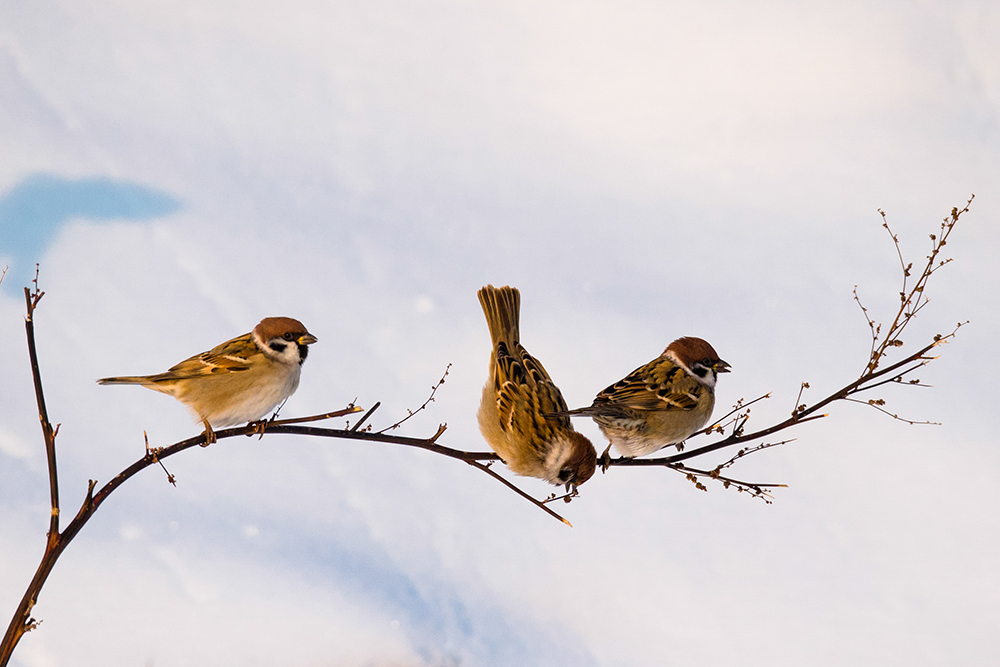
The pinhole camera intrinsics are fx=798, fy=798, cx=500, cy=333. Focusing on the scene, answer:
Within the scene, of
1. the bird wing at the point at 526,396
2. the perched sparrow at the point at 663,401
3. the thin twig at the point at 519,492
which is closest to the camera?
the thin twig at the point at 519,492

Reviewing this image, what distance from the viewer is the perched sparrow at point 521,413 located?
3334 millimetres

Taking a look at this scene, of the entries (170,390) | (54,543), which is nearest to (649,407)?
(170,390)

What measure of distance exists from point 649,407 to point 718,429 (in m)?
0.92

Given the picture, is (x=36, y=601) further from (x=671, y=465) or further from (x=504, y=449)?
(x=671, y=465)

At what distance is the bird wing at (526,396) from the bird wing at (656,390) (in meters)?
0.27

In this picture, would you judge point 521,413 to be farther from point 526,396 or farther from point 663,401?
point 663,401

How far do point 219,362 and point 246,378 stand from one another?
0.60 feet

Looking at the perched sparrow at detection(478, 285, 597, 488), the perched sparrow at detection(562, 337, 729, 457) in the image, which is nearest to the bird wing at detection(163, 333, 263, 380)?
the perched sparrow at detection(478, 285, 597, 488)

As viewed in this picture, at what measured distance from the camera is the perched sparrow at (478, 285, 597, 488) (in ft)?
10.9

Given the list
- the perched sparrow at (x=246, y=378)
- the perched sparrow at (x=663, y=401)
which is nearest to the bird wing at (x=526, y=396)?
the perched sparrow at (x=663, y=401)

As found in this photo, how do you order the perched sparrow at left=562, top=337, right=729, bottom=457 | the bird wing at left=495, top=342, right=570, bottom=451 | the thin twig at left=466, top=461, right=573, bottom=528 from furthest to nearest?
1. the perched sparrow at left=562, top=337, right=729, bottom=457
2. the bird wing at left=495, top=342, right=570, bottom=451
3. the thin twig at left=466, top=461, right=573, bottom=528

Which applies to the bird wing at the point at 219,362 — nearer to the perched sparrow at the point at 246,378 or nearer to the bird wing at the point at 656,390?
the perched sparrow at the point at 246,378

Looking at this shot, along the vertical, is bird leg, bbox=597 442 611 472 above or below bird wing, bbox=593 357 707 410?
below

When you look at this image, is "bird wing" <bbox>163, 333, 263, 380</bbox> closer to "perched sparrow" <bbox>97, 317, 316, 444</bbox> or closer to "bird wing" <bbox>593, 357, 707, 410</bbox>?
"perched sparrow" <bbox>97, 317, 316, 444</bbox>
